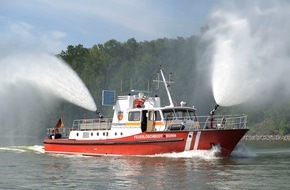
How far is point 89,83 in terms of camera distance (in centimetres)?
10362

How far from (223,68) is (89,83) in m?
73.2

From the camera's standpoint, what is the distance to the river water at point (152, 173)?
19.1 m

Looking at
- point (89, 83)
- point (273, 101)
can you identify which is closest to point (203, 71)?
point (273, 101)

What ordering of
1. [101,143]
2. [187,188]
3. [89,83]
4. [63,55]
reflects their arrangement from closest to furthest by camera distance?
1. [187,188]
2. [101,143]
3. [89,83]
4. [63,55]

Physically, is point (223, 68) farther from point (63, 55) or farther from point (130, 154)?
point (63, 55)

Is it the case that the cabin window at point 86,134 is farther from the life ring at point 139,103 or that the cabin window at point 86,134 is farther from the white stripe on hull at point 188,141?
the white stripe on hull at point 188,141

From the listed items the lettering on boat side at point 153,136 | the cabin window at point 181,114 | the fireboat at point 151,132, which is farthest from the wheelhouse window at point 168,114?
the lettering on boat side at point 153,136

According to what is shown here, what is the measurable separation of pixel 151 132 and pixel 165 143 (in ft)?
A: 4.19

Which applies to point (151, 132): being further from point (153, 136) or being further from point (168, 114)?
point (168, 114)

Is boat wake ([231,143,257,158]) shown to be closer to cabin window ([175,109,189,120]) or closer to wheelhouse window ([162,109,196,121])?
wheelhouse window ([162,109,196,121])

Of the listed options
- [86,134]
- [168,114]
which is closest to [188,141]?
[168,114]

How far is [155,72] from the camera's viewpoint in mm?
101875

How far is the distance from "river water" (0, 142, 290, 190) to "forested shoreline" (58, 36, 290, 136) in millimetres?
52036

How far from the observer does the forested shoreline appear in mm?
89188
